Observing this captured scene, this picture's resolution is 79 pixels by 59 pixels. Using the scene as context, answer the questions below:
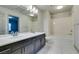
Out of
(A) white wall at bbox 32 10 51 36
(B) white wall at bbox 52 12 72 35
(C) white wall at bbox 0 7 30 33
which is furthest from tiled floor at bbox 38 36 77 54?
(B) white wall at bbox 52 12 72 35

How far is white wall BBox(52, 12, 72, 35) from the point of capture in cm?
1163

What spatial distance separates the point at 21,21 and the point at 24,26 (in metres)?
0.28

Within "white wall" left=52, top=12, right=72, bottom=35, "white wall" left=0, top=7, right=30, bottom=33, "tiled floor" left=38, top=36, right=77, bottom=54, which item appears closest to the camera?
"white wall" left=0, top=7, right=30, bottom=33

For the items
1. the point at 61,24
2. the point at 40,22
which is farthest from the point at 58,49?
the point at 61,24

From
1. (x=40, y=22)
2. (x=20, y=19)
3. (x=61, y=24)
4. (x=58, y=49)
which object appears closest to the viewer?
(x=20, y=19)

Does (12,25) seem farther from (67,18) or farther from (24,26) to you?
(67,18)

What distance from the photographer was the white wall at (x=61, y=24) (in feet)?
38.2

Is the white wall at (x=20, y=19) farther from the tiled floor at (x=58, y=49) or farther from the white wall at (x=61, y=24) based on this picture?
the white wall at (x=61, y=24)

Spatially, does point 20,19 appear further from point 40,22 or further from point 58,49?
point 58,49

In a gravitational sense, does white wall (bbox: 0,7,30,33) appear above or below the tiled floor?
above

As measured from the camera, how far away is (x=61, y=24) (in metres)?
12.0

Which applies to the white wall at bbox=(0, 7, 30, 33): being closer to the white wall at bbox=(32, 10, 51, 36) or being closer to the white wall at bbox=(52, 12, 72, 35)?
the white wall at bbox=(32, 10, 51, 36)

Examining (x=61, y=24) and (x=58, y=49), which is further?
(x=61, y=24)
